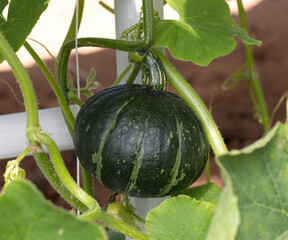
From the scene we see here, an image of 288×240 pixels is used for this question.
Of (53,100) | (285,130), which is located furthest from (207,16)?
(53,100)

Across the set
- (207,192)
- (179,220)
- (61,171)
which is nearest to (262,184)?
(179,220)

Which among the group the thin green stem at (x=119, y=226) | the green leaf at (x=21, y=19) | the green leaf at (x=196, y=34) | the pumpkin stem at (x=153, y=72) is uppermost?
the green leaf at (x=21, y=19)

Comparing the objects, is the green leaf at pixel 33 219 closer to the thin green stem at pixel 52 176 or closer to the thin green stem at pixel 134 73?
the thin green stem at pixel 52 176

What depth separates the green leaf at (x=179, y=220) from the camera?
0.67 meters

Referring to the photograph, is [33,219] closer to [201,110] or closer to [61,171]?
[61,171]

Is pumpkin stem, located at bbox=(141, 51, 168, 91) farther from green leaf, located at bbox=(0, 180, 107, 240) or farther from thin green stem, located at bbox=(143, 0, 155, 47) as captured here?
green leaf, located at bbox=(0, 180, 107, 240)

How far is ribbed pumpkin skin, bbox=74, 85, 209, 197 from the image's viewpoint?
81 centimetres

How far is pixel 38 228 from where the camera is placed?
1.43 feet

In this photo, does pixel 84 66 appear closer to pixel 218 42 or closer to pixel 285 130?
pixel 218 42

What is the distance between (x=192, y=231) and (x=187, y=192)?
281 mm

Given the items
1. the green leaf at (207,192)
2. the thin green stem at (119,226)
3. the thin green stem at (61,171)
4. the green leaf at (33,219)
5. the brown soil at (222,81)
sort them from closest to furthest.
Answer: the green leaf at (33,219)
the thin green stem at (61,171)
the thin green stem at (119,226)
the green leaf at (207,192)
the brown soil at (222,81)

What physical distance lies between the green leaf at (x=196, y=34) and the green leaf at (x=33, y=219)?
50cm

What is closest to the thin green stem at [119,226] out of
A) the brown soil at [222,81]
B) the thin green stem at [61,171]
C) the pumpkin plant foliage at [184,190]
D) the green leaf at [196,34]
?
the pumpkin plant foliage at [184,190]

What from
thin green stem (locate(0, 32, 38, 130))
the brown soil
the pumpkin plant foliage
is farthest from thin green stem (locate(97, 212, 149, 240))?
the brown soil
